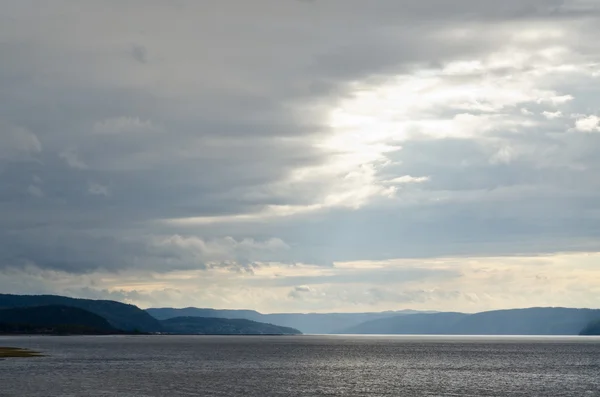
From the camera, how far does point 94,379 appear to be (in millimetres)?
167875

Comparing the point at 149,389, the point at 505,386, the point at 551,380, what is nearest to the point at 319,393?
the point at 149,389

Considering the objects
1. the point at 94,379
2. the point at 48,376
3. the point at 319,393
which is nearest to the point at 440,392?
the point at 319,393

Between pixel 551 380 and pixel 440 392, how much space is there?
156ft

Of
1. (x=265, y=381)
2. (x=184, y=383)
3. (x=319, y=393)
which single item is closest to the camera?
(x=319, y=393)

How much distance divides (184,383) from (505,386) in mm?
66092

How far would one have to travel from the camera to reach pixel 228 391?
143 meters

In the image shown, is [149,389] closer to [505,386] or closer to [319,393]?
[319,393]

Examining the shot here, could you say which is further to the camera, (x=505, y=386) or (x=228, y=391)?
(x=505, y=386)

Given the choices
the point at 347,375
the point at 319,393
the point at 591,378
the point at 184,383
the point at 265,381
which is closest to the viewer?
the point at 319,393

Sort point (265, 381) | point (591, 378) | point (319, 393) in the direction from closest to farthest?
1. point (319, 393)
2. point (265, 381)
3. point (591, 378)

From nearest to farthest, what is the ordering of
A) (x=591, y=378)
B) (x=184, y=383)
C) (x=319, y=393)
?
(x=319, y=393)
(x=184, y=383)
(x=591, y=378)

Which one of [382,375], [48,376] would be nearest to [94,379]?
[48,376]

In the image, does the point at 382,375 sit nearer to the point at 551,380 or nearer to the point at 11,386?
the point at 551,380

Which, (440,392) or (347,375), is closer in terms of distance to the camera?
(440,392)
